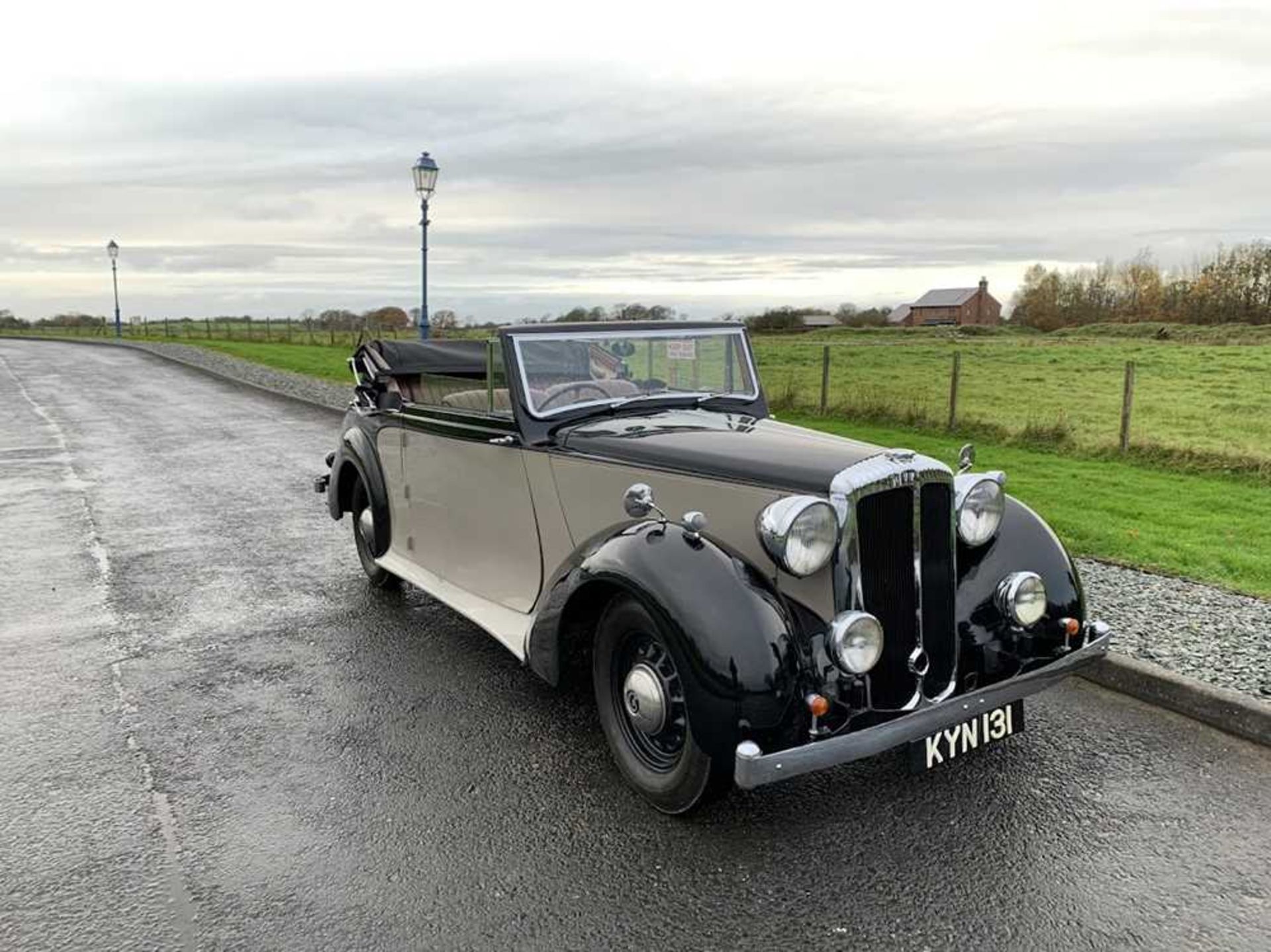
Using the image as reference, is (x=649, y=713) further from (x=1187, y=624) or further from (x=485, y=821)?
Result: (x=1187, y=624)

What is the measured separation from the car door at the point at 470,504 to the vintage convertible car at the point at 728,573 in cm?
2

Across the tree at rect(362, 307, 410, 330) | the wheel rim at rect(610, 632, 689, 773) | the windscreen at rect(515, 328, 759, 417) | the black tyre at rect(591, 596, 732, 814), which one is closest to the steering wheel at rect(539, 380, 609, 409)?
the windscreen at rect(515, 328, 759, 417)

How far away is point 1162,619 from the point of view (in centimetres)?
510

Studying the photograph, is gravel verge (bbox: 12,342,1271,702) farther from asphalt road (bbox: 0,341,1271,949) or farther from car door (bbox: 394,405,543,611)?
car door (bbox: 394,405,543,611)

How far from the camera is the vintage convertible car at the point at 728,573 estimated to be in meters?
3.05

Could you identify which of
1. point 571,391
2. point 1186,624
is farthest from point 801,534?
point 1186,624

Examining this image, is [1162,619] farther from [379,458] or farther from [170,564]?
[170,564]

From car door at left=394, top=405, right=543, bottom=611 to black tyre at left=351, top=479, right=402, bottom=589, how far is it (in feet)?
1.74

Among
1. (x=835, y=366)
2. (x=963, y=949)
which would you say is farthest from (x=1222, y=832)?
(x=835, y=366)

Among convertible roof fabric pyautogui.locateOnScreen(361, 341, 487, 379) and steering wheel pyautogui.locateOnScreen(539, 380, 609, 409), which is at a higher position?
convertible roof fabric pyautogui.locateOnScreen(361, 341, 487, 379)

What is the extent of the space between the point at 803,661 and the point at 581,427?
5.52ft

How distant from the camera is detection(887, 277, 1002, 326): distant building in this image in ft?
222

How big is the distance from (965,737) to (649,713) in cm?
113

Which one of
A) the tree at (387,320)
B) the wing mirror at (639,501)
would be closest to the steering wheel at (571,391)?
the wing mirror at (639,501)
